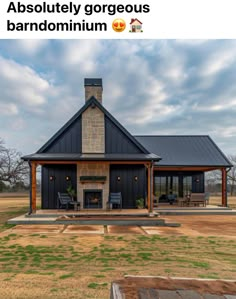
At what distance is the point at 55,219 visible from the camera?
1012 centimetres

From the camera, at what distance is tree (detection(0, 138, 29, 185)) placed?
121 ft

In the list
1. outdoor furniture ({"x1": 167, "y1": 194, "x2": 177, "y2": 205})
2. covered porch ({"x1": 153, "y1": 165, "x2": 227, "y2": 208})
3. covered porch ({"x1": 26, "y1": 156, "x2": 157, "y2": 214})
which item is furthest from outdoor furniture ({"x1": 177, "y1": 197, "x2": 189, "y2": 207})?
covered porch ({"x1": 26, "y1": 156, "x2": 157, "y2": 214})

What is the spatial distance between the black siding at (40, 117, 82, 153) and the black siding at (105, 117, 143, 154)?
57.2 inches

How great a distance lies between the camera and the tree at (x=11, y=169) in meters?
36.8

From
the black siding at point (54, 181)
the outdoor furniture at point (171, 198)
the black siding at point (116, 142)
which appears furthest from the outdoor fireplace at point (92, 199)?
the outdoor furniture at point (171, 198)

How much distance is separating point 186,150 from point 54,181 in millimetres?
8721

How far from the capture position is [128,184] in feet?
45.3

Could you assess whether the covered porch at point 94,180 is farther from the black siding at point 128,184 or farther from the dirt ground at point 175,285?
the dirt ground at point 175,285

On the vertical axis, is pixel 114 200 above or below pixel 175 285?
below

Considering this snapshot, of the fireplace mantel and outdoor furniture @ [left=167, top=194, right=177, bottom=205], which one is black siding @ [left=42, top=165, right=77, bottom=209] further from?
outdoor furniture @ [left=167, top=194, right=177, bottom=205]

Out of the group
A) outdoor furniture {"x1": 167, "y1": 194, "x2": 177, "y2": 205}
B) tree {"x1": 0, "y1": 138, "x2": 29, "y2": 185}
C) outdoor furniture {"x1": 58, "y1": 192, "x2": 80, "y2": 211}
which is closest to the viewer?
outdoor furniture {"x1": 58, "y1": 192, "x2": 80, "y2": 211}
